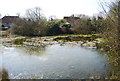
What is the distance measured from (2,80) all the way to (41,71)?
2030 mm

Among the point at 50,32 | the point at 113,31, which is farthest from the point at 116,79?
the point at 50,32

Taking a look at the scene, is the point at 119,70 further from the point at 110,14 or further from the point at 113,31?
the point at 110,14

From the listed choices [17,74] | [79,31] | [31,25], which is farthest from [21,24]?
[17,74]

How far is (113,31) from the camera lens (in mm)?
4254

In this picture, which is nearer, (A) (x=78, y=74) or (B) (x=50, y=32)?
(A) (x=78, y=74)

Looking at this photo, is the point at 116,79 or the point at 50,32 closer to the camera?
the point at 116,79

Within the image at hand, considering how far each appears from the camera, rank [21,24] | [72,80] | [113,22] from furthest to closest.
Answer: [21,24]
[72,80]
[113,22]

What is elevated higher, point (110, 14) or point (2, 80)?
point (110, 14)

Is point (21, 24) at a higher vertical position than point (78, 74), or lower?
higher

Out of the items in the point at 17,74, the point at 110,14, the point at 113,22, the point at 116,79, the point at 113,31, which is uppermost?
the point at 110,14

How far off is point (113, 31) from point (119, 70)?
161 centimetres

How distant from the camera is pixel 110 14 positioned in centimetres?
432

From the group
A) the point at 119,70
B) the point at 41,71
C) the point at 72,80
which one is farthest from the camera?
the point at 41,71

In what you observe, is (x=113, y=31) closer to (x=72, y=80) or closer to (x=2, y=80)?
(x=72, y=80)
